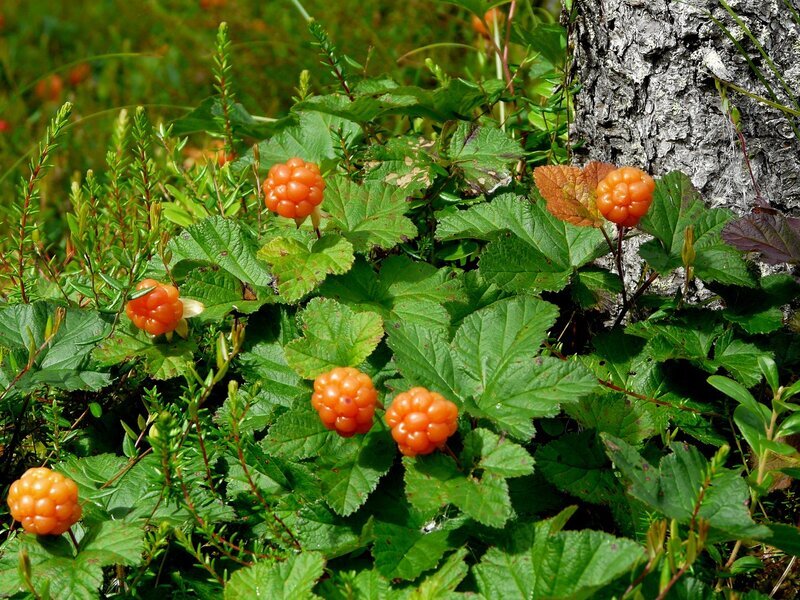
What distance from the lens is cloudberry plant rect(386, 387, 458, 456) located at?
4.63ft

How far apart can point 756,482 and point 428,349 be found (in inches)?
25.4

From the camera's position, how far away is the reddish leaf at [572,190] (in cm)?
190

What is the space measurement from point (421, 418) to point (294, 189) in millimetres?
642

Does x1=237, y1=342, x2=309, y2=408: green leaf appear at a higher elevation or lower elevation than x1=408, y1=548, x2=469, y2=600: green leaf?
higher

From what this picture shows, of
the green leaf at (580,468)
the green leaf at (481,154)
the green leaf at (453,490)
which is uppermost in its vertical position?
the green leaf at (481,154)

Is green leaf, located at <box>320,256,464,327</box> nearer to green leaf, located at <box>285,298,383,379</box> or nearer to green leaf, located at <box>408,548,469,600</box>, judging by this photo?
green leaf, located at <box>285,298,383,379</box>

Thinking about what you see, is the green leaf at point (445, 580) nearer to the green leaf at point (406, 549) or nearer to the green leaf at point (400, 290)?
the green leaf at point (406, 549)

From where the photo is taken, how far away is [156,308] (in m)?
1.78

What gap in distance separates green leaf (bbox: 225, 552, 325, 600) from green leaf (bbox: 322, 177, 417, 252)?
77 centimetres

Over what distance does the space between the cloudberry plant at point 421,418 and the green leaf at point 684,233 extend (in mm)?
672

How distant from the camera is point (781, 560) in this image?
1730 millimetres

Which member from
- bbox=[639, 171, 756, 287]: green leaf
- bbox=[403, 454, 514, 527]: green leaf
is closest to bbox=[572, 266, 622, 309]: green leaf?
bbox=[639, 171, 756, 287]: green leaf

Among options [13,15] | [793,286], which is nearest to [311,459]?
[793,286]

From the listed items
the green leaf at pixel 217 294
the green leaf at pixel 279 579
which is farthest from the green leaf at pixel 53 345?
the green leaf at pixel 279 579
